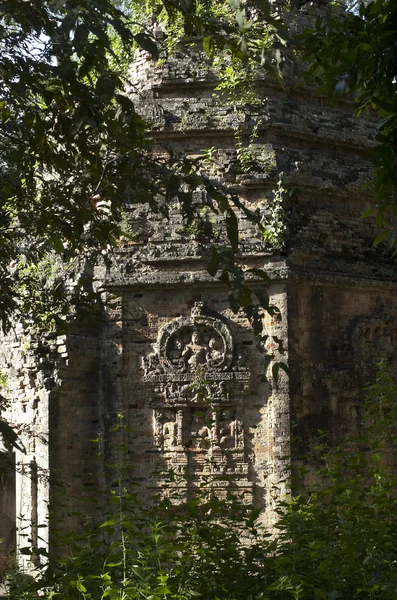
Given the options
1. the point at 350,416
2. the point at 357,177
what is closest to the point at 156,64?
the point at 357,177

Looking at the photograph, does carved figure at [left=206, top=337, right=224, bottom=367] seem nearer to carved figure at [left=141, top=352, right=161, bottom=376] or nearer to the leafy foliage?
carved figure at [left=141, top=352, right=161, bottom=376]

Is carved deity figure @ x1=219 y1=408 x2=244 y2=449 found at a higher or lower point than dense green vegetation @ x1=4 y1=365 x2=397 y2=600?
higher

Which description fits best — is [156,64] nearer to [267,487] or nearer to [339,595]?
[267,487]

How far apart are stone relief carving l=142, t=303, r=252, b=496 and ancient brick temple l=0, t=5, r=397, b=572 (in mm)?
16

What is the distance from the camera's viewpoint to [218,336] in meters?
10.7

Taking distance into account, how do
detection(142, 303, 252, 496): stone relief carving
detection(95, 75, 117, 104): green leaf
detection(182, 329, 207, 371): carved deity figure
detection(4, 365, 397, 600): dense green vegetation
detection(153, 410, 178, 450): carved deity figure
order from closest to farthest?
detection(95, 75, 117, 104): green leaf, detection(4, 365, 397, 600): dense green vegetation, detection(142, 303, 252, 496): stone relief carving, detection(153, 410, 178, 450): carved deity figure, detection(182, 329, 207, 371): carved deity figure

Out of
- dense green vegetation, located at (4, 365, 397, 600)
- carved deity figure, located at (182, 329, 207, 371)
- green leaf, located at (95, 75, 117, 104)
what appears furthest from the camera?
carved deity figure, located at (182, 329, 207, 371)

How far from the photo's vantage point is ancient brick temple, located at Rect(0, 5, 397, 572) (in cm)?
1053

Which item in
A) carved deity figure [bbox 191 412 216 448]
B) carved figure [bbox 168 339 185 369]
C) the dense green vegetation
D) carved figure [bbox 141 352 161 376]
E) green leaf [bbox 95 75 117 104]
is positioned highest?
carved figure [bbox 168 339 185 369]

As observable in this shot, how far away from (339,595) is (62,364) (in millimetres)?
5972

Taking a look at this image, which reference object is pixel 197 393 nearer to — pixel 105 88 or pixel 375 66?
pixel 375 66

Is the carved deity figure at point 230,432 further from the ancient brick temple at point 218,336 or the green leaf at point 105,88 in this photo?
the green leaf at point 105,88

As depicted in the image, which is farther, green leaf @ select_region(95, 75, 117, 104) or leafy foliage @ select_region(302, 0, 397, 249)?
leafy foliage @ select_region(302, 0, 397, 249)

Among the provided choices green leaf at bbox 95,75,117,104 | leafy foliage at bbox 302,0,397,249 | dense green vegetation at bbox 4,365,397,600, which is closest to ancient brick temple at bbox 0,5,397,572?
dense green vegetation at bbox 4,365,397,600
